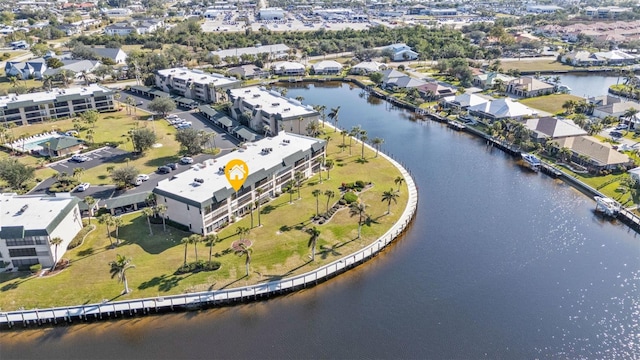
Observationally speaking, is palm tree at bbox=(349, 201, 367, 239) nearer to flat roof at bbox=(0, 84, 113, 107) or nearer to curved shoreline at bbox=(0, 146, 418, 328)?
curved shoreline at bbox=(0, 146, 418, 328)

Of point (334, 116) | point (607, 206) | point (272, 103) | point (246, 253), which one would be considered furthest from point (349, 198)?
point (272, 103)

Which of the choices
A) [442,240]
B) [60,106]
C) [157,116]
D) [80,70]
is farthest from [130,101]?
[442,240]

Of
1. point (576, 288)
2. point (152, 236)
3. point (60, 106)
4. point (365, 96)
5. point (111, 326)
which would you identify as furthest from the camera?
point (365, 96)

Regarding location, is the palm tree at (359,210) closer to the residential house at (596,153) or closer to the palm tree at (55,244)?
the palm tree at (55,244)

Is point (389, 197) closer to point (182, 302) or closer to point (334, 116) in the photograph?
point (182, 302)

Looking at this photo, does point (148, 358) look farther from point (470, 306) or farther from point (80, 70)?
point (80, 70)

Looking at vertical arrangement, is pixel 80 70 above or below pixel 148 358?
above
